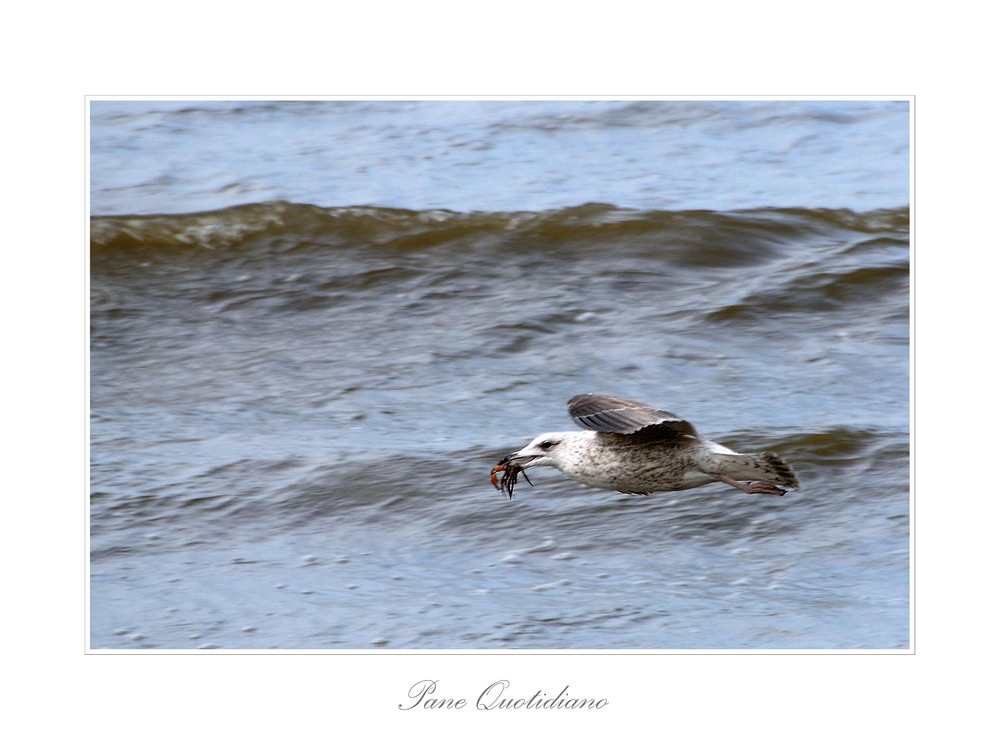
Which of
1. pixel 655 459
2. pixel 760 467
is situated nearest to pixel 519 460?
pixel 655 459

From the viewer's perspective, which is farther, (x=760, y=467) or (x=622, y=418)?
(x=760, y=467)

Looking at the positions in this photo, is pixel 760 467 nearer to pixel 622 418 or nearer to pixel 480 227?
pixel 622 418

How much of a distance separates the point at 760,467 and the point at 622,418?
53cm

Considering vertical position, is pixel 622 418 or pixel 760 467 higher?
pixel 622 418

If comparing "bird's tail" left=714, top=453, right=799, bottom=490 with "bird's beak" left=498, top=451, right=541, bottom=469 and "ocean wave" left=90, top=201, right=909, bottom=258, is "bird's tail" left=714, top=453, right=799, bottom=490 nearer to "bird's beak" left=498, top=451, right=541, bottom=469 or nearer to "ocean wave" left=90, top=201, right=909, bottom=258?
"bird's beak" left=498, top=451, right=541, bottom=469

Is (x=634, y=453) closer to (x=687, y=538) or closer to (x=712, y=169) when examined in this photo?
(x=687, y=538)

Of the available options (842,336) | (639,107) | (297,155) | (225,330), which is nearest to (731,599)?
(842,336)

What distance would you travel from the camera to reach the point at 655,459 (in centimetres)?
422

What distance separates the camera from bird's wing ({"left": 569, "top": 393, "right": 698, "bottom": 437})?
157 inches

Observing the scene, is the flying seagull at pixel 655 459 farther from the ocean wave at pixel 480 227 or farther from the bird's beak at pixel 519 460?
the ocean wave at pixel 480 227

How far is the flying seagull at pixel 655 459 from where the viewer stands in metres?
4.14

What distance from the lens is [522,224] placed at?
27.0ft

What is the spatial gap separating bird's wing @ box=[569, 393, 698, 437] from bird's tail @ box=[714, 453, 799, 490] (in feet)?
0.48

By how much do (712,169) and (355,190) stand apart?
96.3 inches
